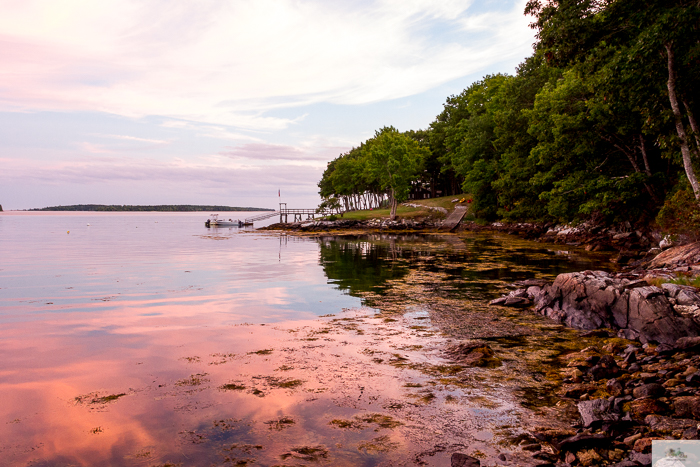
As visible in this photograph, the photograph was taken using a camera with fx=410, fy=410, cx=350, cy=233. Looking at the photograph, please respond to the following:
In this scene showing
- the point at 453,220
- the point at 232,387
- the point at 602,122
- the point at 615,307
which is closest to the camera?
the point at 232,387

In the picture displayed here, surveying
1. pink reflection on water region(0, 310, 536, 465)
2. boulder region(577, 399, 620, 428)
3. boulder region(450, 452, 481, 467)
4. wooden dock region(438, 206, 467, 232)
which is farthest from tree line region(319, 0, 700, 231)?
boulder region(450, 452, 481, 467)

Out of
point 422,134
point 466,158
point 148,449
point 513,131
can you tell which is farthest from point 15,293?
point 422,134

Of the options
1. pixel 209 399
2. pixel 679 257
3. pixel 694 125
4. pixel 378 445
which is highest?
pixel 694 125

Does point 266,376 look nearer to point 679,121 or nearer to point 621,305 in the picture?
point 621,305

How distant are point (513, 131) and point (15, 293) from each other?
47.3 meters

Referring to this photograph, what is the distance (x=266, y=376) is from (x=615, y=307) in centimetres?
869

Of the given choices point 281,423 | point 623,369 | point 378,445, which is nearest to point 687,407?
point 623,369

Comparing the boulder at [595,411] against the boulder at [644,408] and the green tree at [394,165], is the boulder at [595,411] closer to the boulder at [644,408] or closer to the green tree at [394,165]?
the boulder at [644,408]

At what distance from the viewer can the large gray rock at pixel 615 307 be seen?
29.2 ft

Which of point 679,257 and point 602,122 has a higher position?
point 602,122

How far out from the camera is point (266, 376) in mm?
7402

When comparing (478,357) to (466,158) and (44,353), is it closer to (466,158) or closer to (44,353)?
(44,353)

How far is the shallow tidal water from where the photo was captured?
5.12 metres

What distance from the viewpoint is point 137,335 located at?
33.0 feet
